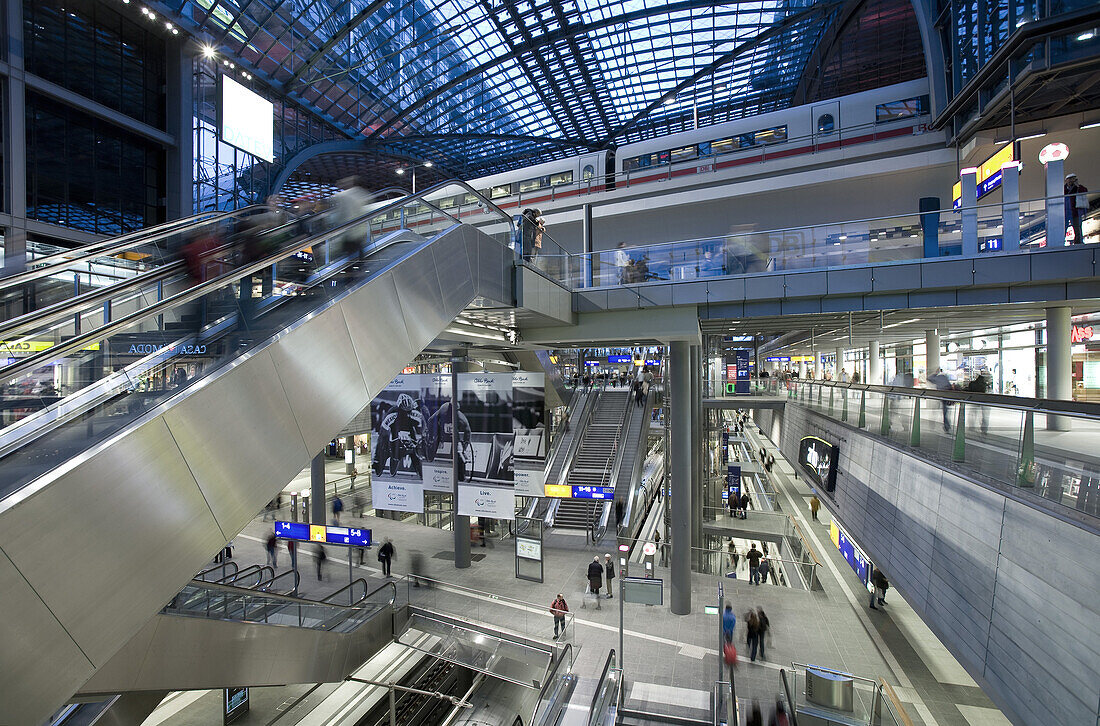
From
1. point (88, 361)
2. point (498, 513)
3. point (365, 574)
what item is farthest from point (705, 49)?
point (88, 361)

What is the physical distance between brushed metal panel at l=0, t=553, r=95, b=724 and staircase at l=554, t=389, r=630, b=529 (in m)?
17.6

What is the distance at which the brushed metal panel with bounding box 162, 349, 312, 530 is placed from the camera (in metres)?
2.67

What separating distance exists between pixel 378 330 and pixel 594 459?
58.4ft

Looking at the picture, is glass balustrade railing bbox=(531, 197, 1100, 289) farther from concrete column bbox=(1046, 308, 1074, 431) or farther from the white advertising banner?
the white advertising banner

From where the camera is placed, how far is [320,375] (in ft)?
12.0

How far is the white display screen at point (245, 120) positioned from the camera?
1867 cm

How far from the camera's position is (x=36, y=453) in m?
2.19

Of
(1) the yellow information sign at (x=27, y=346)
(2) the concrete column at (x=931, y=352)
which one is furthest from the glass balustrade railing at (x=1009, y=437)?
(1) the yellow information sign at (x=27, y=346)

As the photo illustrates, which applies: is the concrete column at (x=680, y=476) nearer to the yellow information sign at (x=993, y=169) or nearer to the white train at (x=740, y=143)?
the yellow information sign at (x=993, y=169)

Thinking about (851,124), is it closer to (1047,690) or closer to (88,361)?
(1047,690)

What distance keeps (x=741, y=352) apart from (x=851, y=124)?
17.7 metres

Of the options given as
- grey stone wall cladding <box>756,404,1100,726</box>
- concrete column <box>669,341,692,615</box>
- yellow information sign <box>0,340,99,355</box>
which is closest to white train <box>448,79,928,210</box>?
concrete column <box>669,341,692,615</box>

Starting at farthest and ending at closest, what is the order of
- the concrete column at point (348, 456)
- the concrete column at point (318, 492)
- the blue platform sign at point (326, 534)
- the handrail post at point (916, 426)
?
1. the concrete column at point (348, 456)
2. the concrete column at point (318, 492)
3. the blue platform sign at point (326, 534)
4. the handrail post at point (916, 426)

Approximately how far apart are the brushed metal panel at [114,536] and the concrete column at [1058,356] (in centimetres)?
1227
